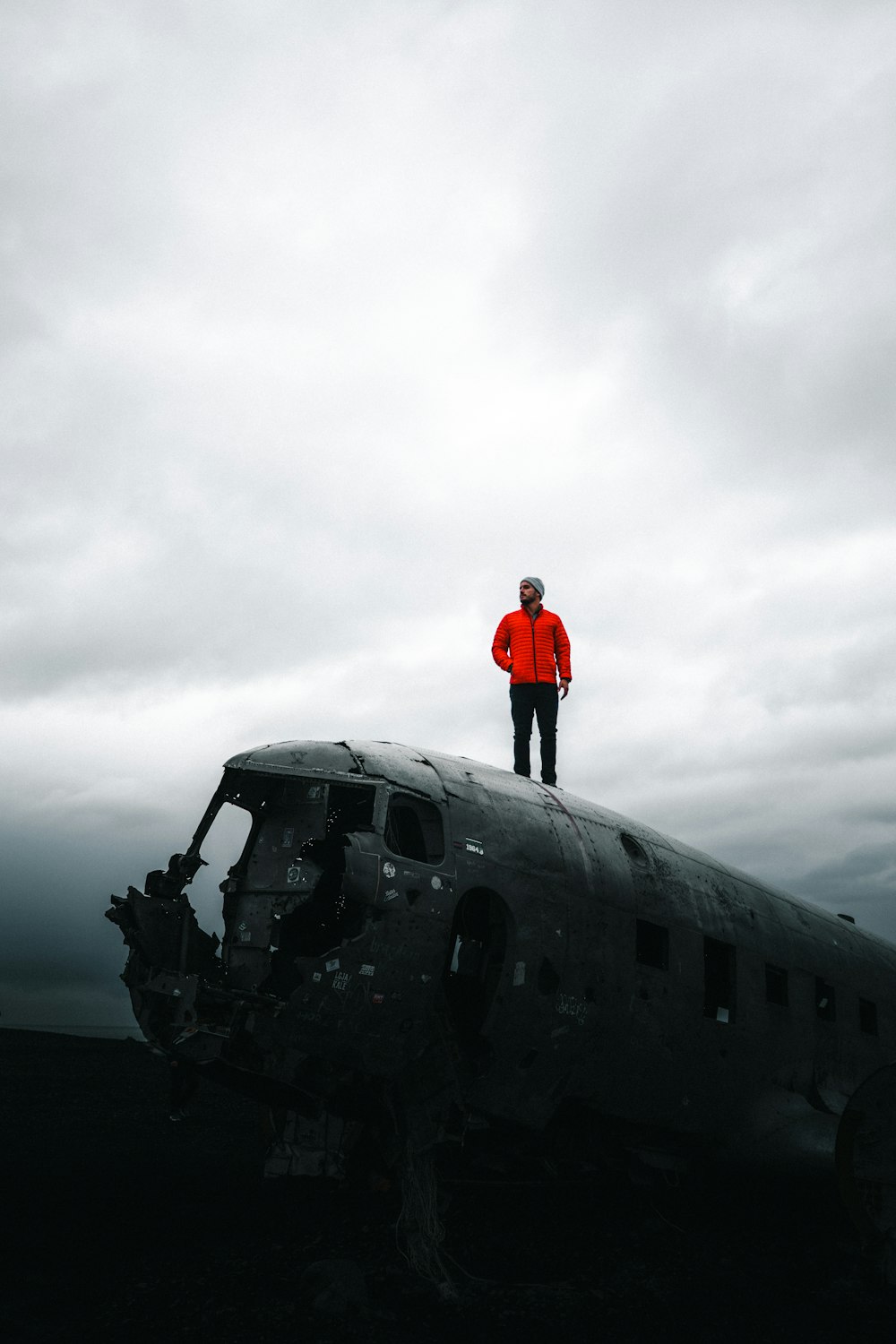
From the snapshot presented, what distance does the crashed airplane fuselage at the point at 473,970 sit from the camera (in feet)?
27.4

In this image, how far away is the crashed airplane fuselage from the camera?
27.4 ft

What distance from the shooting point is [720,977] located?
1151 cm

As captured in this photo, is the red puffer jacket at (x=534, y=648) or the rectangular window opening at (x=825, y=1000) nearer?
the rectangular window opening at (x=825, y=1000)

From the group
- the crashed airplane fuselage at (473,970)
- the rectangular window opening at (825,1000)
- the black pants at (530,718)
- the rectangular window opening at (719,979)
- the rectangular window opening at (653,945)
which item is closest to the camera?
the crashed airplane fuselage at (473,970)

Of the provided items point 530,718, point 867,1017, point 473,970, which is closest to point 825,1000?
point 867,1017

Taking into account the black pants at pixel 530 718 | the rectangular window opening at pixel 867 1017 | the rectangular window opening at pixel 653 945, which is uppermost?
the black pants at pixel 530 718

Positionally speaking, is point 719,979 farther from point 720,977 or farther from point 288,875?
point 288,875

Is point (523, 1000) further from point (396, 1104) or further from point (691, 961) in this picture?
point (691, 961)

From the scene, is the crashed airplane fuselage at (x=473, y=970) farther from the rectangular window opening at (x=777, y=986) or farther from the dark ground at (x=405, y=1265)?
the dark ground at (x=405, y=1265)

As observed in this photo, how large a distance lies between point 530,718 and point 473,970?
17.1 ft

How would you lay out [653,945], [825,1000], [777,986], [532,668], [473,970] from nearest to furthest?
[473,970] → [653,945] → [777,986] → [825,1000] → [532,668]

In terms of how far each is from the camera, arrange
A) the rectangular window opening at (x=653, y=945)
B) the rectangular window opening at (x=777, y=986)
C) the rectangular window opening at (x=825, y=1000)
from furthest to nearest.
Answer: the rectangular window opening at (x=825, y=1000) → the rectangular window opening at (x=777, y=986) → the rectangular window opening at (x=653, y=945)

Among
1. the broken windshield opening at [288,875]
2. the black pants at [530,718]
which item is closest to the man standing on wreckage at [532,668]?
the black pants at [530,718]

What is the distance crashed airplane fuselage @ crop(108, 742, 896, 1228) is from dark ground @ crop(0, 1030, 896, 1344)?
1.42 metres
